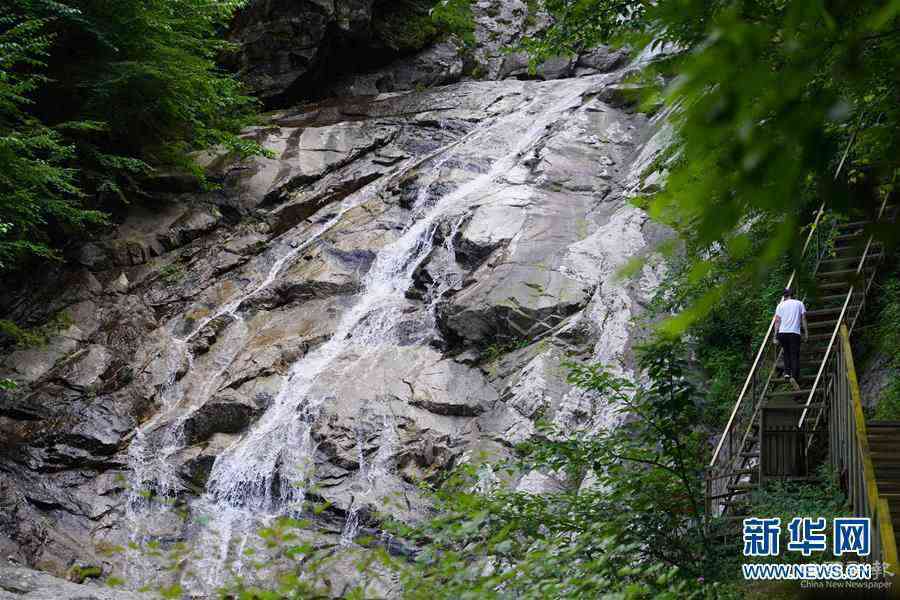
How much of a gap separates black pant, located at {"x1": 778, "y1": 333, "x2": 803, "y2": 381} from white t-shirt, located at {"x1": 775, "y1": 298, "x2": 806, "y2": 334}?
6 centimetres

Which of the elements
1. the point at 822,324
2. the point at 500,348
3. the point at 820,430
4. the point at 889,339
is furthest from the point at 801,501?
the point at 500,348

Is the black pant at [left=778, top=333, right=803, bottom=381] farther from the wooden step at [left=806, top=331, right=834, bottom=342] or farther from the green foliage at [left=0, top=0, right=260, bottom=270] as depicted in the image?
the green foliage at [left=0, top=0, right=260, bottom=270]

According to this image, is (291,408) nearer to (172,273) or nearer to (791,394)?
(172,273)

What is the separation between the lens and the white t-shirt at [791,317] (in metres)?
9.30

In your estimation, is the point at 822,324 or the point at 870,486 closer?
the point at 870,486

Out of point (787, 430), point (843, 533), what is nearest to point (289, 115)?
point (787, 430)

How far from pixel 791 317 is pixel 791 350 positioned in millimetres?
411

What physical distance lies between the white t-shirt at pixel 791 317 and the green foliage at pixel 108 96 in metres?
12.9

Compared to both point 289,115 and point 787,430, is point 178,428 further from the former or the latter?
point 289,115

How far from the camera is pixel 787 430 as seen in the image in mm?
7477

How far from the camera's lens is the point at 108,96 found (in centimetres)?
1673

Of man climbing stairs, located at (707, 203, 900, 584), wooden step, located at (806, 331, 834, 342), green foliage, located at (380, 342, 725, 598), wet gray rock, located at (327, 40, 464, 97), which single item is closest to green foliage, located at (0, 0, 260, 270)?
wet gray rock, located at (327, 40, 464, 97)

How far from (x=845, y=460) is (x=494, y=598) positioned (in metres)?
4.26

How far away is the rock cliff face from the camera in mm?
11602
